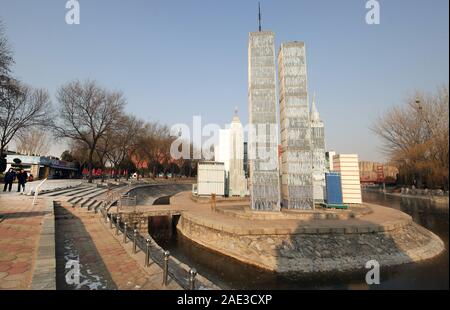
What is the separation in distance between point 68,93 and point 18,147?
130ft

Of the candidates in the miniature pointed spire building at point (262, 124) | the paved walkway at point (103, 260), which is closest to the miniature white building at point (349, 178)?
the miniature pointed spire building at point (262, 124)

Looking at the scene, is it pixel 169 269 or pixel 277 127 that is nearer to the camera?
pixel 169 269

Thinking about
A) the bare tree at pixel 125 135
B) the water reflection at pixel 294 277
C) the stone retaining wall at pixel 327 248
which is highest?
the bare tree at pixel 125 135

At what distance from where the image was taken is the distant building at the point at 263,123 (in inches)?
621

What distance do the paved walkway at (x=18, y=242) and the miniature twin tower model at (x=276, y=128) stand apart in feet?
38.3

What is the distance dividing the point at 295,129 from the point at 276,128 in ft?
5.49

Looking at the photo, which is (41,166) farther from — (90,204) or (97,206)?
(97,206)

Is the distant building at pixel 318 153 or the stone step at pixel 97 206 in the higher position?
the distant building at pixel 318 153

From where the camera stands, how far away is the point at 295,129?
55.2 ft

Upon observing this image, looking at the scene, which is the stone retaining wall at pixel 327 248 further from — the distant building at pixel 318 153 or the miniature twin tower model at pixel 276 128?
the distant building at pixel 318 153

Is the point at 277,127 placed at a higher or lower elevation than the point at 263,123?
lower

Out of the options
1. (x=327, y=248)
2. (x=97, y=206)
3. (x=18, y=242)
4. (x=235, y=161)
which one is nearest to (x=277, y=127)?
(x=327, y=248)

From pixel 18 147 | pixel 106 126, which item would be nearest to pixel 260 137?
pixel 106 126
